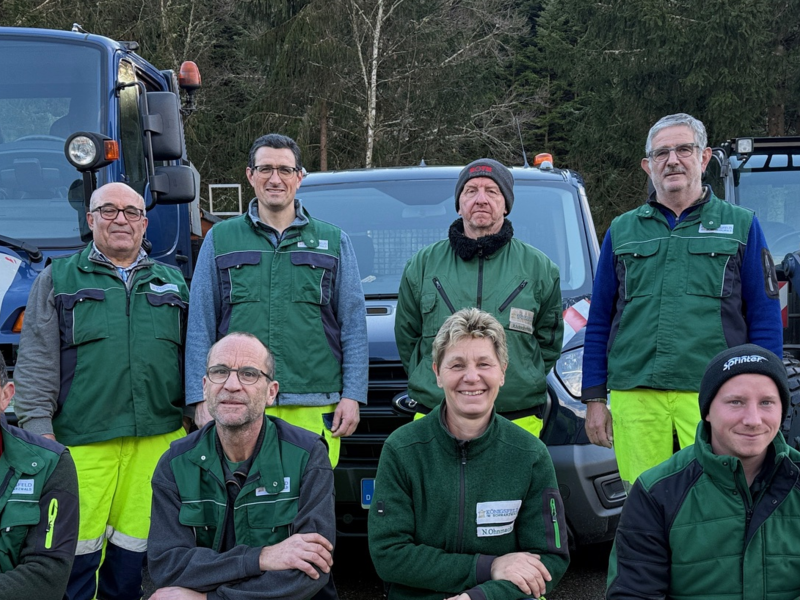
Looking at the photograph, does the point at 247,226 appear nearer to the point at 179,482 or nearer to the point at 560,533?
the point at 179,482

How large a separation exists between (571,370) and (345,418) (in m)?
1.08

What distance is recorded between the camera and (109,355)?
386 centimetres

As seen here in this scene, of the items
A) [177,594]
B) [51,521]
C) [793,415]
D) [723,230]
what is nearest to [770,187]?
[793,415]

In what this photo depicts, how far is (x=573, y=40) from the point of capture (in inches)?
1212

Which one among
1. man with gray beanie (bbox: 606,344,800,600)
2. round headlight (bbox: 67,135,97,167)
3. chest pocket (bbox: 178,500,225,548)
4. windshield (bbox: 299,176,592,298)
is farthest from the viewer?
windshield (bbox: 299,176,592,298)

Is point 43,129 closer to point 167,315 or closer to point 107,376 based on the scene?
point 167,315

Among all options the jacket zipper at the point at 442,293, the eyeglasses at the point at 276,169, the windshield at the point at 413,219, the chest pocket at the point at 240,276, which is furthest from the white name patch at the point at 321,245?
the windshield at the point at 413,219

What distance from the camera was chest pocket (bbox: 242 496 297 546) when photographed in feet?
10.8

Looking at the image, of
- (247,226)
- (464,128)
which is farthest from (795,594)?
(464,128)

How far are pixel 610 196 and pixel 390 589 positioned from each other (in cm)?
2172

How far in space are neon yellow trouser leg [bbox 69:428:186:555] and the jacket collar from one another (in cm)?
145

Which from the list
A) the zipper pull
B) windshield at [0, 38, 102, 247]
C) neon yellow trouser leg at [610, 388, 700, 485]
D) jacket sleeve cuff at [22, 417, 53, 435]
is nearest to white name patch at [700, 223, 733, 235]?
neon yellow trouser leg at [610, 388, 700, 485]

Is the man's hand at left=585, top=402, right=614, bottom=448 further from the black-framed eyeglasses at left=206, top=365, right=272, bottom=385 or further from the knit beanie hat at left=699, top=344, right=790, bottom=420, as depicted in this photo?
the black-framed eyeglasses at left=206, top=365, right=272, bottom=385

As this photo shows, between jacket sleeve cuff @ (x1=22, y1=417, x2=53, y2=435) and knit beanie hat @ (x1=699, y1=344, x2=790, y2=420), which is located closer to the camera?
knit beanie hat @ (x1=699, y1=344, x2=790, y2=420)
